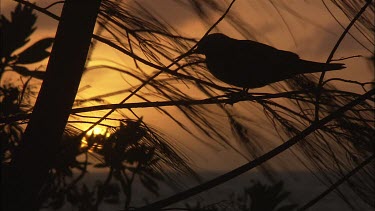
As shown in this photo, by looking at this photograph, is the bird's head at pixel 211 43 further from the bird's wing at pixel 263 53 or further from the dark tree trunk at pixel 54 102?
the dark tree trunk at pixel 54 102

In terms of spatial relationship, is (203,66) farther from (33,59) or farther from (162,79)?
(33,59)

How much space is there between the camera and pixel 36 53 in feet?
4.74

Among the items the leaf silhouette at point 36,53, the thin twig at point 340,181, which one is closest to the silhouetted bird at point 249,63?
the thin twig at point 340,181

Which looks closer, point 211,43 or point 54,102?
point 54,102

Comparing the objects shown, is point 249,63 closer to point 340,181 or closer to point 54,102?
point 340,181

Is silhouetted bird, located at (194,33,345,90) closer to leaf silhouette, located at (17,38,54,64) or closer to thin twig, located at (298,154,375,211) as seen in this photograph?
thin twig, located at (298,154,375,211)

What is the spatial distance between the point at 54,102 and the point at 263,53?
1.69 ft

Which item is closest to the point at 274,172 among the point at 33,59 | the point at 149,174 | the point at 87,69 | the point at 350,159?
the point at 350,159

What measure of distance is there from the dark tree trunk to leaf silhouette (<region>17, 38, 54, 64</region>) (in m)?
0.39

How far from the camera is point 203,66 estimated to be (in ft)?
3.72

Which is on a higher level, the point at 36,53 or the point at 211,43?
the point at 36,53

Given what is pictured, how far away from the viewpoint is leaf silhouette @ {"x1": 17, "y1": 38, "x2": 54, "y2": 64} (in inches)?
54.9

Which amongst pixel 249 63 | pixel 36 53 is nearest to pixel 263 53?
pixel 249 63

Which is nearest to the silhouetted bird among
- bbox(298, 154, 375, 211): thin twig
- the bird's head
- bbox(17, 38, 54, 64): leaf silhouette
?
the bird's head
